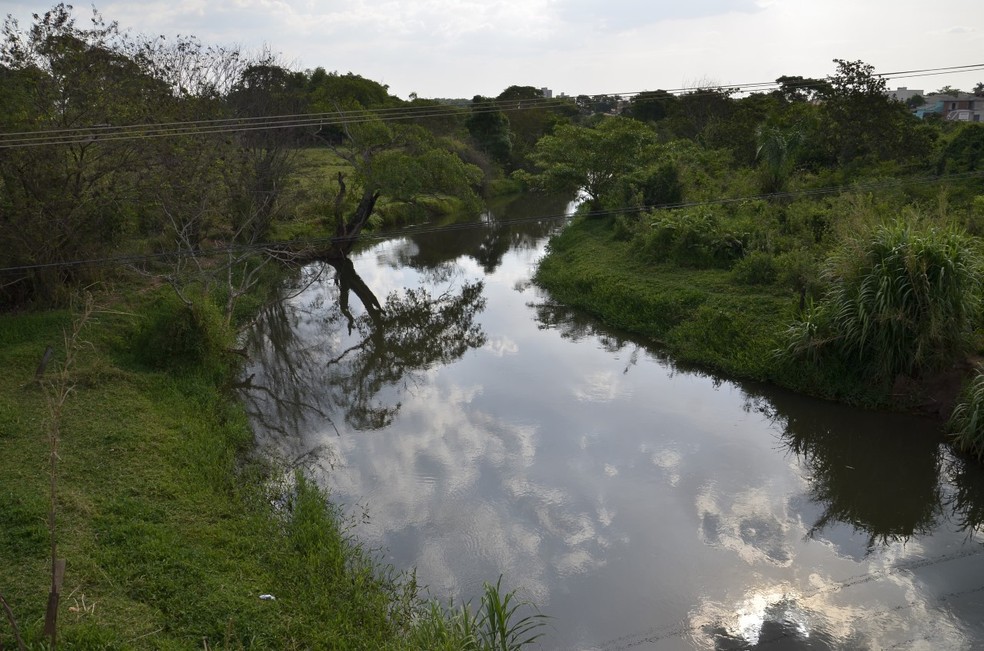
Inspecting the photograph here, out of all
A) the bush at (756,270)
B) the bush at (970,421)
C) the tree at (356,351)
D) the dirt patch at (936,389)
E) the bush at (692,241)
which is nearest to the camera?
the bush at (970,421)

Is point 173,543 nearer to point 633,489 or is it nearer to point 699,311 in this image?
point 633,489

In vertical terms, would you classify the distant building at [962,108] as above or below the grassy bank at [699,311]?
above

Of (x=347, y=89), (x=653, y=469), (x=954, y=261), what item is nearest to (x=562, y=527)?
(x=653, y=469)

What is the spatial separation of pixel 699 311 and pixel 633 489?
20.1ft

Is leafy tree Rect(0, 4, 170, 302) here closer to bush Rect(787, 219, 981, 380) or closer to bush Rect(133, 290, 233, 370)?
bush Rect(133, 290, 233, 370)

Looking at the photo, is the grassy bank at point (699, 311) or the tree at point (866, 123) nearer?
the grassy bank at point (699, 311)

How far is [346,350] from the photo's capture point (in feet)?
51.3

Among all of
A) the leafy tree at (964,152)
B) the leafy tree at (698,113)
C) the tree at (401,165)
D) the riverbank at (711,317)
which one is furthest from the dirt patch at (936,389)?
the leafy tree at (698,113)

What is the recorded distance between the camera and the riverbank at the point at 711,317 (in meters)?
11.5

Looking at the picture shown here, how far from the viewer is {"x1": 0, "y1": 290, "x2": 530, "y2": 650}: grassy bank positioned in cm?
607

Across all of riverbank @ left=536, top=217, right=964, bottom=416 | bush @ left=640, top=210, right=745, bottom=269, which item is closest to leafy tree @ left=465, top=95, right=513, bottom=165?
riverbank @ left=536, top=217, right=964, bottom=416

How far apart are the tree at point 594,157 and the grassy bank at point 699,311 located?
4.38m

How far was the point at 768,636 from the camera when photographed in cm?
680

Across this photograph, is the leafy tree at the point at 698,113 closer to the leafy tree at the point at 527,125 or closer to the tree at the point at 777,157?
the leafy tree at the point at 527,125
